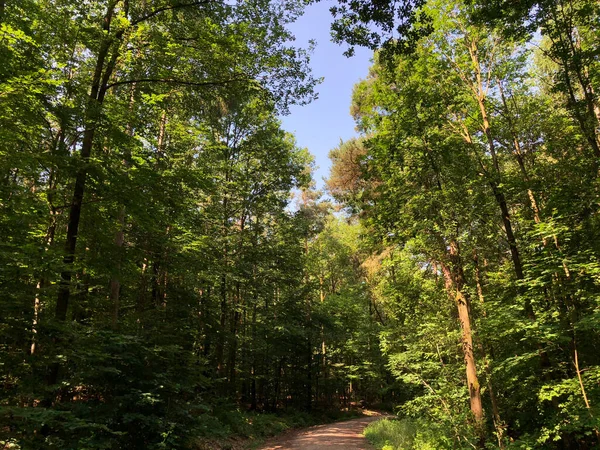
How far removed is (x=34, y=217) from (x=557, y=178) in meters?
→ 11.6

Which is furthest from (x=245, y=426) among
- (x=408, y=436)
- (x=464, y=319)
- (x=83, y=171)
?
(x=83, y=171)

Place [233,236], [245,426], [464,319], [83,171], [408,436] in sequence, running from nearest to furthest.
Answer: [83,171], [464,319], [408,436], [245,426], [233,236]

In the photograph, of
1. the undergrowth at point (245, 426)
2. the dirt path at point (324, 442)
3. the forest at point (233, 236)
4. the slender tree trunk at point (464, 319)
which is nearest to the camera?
the forest at point (233, 236)

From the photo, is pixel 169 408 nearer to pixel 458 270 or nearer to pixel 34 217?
pixel 34 217

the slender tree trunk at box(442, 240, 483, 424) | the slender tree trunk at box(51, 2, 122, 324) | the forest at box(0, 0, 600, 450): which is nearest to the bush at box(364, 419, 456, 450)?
the forest at box(0, 0, 600, 450)

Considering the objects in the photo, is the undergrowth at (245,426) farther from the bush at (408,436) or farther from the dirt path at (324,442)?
the bush at (408,436)

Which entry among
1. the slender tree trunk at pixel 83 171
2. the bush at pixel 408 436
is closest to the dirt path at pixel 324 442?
the bush at pixel 408 436

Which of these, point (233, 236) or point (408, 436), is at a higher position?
point (233, 236)

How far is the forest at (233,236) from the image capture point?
18.1ft

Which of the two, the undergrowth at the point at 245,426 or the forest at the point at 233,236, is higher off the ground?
the forest at the point at 233,236

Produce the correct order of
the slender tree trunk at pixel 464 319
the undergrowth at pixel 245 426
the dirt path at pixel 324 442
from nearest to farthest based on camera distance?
1. the undergrowth at pixel 245 426
2. the slender tree trunk at pixel 464 319
3. the dirt path at pixel 324 442

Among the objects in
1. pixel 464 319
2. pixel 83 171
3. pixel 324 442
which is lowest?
pixel 324 442

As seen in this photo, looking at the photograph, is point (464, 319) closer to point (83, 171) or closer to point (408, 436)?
point (408, 436)

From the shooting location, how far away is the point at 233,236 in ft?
50.9
